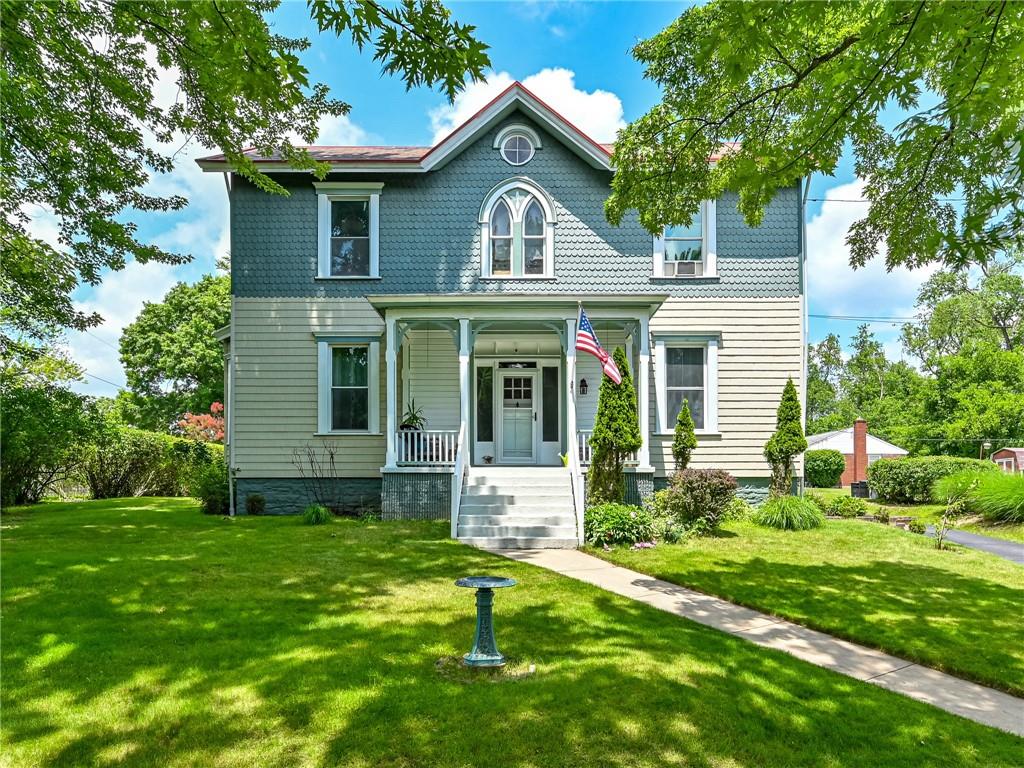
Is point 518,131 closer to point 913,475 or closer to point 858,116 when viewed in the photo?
point 858,116

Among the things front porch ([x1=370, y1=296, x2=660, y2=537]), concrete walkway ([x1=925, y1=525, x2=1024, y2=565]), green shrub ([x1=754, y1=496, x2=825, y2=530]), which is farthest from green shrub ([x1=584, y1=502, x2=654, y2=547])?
concrete walkway ([x1=925, y1=525, x2=1024, y2=565])

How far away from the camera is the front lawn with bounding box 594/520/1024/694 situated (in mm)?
5176

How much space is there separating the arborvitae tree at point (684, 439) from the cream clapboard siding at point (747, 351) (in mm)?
842

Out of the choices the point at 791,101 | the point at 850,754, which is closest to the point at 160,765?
the point at 850,754

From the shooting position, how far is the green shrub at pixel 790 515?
11.0 meters

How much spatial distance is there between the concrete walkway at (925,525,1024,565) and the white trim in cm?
1122

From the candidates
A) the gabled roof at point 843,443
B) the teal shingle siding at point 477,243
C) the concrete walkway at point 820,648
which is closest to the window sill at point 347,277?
the teal shingle siding at point 477,243

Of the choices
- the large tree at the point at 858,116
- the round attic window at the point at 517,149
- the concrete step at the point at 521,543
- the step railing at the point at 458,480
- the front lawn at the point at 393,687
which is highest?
the round attic window at the point at 517,149

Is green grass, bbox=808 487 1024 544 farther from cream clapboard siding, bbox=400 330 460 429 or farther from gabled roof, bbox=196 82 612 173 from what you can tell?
cream clapboard siding, bbox=400 330 460 429

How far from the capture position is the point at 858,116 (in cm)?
522

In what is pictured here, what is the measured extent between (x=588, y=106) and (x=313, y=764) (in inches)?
570

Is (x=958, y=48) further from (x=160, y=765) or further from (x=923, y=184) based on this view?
(x=160, y=765)

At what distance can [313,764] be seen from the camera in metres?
3.12

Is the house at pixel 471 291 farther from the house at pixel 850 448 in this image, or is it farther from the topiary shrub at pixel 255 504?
the house at pixel 850 448
